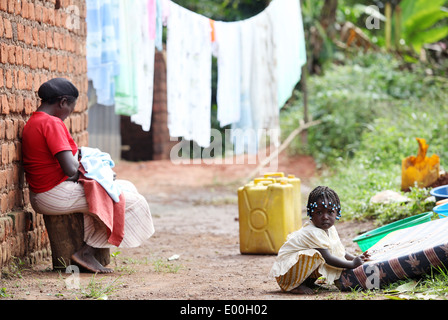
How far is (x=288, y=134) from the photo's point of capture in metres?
11.1

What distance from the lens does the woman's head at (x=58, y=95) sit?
3764 mm

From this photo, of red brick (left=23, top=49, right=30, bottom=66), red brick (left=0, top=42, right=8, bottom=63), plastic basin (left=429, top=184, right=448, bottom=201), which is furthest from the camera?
plastic basin (left=429, top=184, right=448, bottom=201)

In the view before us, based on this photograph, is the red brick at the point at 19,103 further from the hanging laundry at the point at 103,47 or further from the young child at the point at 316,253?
the young child at the point at 316,253

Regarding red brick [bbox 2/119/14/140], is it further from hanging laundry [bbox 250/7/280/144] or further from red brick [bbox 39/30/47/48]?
hanging laundry [bbox 250/7/280/144]

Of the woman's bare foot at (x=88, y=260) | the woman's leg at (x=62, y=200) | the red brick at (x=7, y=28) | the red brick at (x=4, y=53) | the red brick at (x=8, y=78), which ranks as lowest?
the woman's bare foot at (x=88, y=260)

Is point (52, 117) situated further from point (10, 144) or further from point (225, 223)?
point (225, 223)

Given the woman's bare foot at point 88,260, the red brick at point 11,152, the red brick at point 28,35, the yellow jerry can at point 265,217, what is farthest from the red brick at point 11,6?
the yellow jerry can at point 265,217

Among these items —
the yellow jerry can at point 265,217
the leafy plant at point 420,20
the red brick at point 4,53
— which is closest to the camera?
the red brick at point 4,53

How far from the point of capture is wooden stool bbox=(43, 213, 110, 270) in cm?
390

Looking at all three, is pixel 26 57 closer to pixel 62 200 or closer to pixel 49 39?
pixel 49 39

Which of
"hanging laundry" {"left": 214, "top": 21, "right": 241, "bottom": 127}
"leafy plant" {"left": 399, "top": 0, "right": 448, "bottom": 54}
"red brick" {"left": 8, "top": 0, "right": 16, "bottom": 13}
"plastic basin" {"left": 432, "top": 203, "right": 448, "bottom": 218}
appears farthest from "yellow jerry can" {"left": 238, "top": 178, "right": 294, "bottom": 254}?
"leafy plant" {"left": 399, "top": 0, "right": 448, "bottom": 54}

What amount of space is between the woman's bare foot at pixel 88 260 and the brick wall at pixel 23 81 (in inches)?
14.2

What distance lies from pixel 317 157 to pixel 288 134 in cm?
110

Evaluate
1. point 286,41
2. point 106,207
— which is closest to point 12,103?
point 106,207
